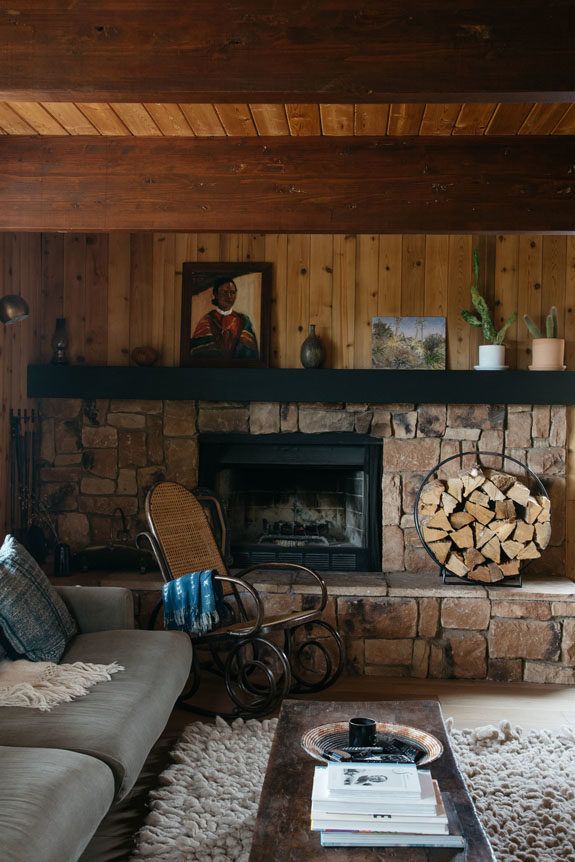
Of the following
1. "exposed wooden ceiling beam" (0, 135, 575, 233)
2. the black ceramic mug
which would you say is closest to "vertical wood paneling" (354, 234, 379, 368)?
"exposed wooden ceiling beam" (0, 135, 575, 233)

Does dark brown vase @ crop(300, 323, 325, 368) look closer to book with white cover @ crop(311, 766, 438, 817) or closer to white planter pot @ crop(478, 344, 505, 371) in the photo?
white planter pot @ crop(478, 344, 505, 371)

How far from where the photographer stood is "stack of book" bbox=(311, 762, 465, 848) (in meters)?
2.05

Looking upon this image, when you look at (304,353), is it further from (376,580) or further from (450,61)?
(450,61)

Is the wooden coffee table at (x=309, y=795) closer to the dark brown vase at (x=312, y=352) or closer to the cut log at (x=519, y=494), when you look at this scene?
the cut log at (x=519, y=494)

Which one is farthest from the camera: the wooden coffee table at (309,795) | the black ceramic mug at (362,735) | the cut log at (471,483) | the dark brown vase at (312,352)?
the dark brown vase at (312,352)

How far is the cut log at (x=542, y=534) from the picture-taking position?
4739 mm

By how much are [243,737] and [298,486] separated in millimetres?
1980

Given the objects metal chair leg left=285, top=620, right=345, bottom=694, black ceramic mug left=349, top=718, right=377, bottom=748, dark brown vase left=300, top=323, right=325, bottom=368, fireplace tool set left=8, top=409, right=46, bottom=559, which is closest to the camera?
black ceramic mug left=349, top=718, right=377, bottom=748

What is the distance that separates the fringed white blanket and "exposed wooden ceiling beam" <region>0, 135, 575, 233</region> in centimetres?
177

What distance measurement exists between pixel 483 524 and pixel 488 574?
0.27 meters

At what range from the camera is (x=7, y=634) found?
328cm

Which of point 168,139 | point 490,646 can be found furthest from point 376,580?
point 168,139

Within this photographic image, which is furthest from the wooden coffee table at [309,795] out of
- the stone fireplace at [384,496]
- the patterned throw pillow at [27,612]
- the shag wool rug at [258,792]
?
the stone fireplace at [384,496]

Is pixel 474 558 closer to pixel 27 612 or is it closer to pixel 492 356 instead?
pixel 492 356
